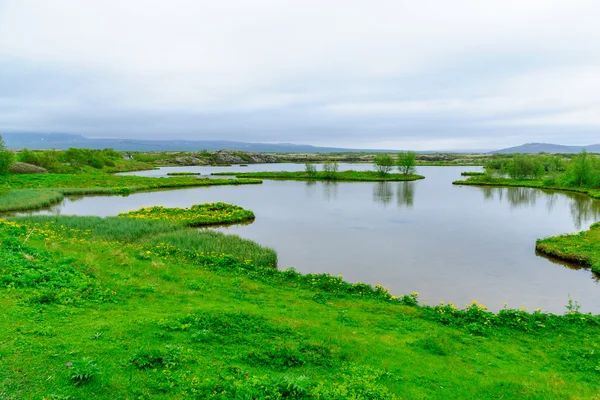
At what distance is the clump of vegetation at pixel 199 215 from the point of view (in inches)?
1168

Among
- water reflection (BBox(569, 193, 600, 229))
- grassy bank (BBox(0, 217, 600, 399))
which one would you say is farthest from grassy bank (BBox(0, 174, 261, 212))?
water reflection (BBox(569, 193, 600, 229))

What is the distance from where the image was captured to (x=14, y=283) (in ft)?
31.7

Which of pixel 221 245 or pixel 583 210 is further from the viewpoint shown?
pixel 583 210

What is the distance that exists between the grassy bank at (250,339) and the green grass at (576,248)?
1069 centimetres

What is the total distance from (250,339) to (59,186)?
58063 millimetres

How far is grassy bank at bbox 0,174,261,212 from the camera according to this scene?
35409mm

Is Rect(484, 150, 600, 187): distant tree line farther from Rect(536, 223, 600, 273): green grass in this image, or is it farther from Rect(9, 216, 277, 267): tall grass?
Rect(9, 216, 277, 267): tall grass

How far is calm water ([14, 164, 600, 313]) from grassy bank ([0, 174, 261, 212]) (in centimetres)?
305

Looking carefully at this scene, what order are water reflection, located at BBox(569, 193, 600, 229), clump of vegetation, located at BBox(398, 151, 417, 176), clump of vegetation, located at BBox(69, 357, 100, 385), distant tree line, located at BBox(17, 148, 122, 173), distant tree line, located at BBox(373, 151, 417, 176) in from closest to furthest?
clump of vegetation, located at BBox(69, 357, 100, 385), water reflection, located at BBox(569, 193, 600, 229), distant tree line, located at BBox(17, 148, 122, 173), clump of vegetation, located at BBox(398, 151, 417, 176), distant tree line, located at BBox(373, 151, 417, 176)

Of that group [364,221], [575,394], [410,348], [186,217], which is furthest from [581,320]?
[186,217]

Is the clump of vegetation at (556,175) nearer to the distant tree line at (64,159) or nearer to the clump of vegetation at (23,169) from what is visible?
the clump of vegetation at (23,169)

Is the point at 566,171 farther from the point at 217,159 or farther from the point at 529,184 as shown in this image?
the point at 217,159

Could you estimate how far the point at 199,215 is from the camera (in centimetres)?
3131

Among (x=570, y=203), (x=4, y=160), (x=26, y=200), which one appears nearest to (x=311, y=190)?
(x=570, y=203)
